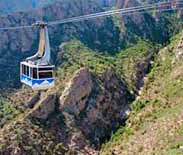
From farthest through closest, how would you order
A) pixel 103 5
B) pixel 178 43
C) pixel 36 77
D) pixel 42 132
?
pixel 103 5
pixel 178 43
pixel 42 132
pixel 36 77

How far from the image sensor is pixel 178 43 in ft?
406

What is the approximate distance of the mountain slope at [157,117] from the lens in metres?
89.0

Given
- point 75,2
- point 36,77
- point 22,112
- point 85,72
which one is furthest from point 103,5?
point 36,77

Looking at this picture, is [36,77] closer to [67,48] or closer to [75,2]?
[67,48]

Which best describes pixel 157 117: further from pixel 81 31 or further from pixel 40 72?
pixel 40 72

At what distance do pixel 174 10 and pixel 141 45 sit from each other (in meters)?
22.4

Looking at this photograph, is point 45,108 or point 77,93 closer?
point 45,108

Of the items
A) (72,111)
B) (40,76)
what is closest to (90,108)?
(72,111)

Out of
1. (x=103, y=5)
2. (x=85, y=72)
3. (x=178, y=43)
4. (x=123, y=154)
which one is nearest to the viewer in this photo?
(x=123, y=154)

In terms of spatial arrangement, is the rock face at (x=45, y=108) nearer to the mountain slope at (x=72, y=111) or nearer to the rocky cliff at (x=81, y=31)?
the mountain slope at (x=72, y=111)

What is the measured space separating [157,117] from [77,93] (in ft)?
48.9

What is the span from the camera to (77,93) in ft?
354

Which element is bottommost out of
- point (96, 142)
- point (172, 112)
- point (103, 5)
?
point (96, 142)

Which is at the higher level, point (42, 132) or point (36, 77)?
point (36, 77)
